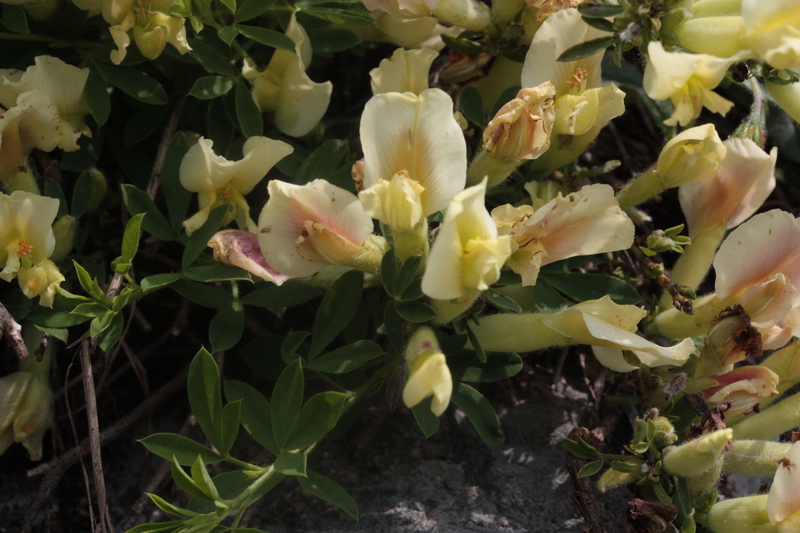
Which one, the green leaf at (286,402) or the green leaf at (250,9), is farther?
the green leaf at (250,9)

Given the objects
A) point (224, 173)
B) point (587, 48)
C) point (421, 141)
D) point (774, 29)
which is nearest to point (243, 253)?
point (224, 173)

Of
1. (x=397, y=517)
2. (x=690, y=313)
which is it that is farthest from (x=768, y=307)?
(x=397, y=517)

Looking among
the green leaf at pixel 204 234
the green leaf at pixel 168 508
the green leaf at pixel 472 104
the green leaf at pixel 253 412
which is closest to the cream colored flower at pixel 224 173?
the green leaf at pixel 204 234

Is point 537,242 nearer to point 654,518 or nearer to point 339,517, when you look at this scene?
point 654,518

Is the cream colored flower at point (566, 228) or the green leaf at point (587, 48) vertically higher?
the green leaf at point (587, 48)

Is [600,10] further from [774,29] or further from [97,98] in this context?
[97,98]

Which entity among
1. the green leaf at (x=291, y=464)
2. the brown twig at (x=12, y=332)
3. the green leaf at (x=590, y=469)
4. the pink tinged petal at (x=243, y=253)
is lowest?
the green leaf at (x=590, y=469)

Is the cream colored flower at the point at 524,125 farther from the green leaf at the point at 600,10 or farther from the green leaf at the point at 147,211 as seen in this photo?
the green leaf at the point at 147,211

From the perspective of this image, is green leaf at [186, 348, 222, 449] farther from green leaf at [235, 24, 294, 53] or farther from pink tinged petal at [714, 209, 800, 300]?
pink tinged petal at [714, 209, 800, 300]
